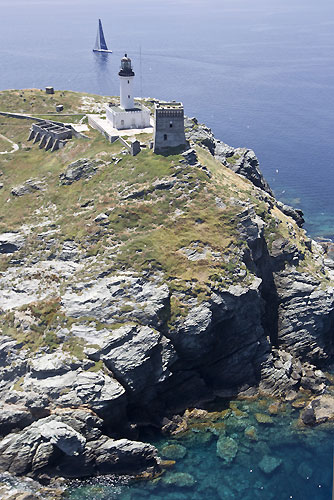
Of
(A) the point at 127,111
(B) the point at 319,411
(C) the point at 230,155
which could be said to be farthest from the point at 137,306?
(C) the point at 230,155

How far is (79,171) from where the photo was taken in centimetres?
8138

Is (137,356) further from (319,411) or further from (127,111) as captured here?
(127,111)

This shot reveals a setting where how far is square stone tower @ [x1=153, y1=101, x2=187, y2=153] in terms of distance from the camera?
250 ft

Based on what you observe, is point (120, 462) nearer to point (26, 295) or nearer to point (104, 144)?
point (26, 295)

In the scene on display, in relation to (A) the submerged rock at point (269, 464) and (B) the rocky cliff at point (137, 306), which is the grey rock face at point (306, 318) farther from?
(A) the submerged rock at point (269, 464)

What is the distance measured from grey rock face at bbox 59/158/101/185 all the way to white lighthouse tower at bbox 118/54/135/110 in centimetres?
1623

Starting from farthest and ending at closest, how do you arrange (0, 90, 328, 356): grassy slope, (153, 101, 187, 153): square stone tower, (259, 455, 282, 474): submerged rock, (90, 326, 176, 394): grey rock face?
(153, 101, 187, 153): square stone tower
(0, 90, 328, 356): grassy slope
(90, 326, 176, 394): grey rock face
(259, 455, 282, 474): submerged rock

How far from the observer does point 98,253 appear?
217 feet

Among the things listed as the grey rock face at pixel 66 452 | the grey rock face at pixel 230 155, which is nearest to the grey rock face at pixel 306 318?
the grey rock face at pixel 66 452

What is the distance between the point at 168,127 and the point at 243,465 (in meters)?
50.0

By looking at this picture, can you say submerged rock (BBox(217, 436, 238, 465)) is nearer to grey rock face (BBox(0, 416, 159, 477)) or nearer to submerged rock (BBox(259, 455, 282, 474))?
submerged rock (BBox(259, 455, 282, 474))

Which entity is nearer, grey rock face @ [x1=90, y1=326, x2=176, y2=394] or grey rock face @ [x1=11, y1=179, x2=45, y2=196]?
grey rock face @ [x1=90, y1=326, x2=176, y2=394]

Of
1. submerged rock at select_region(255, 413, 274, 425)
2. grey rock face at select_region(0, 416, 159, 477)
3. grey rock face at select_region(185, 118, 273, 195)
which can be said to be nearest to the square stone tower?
grey rock face at select_region(185, 118, 273, 195)

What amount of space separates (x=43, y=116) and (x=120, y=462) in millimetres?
74952
